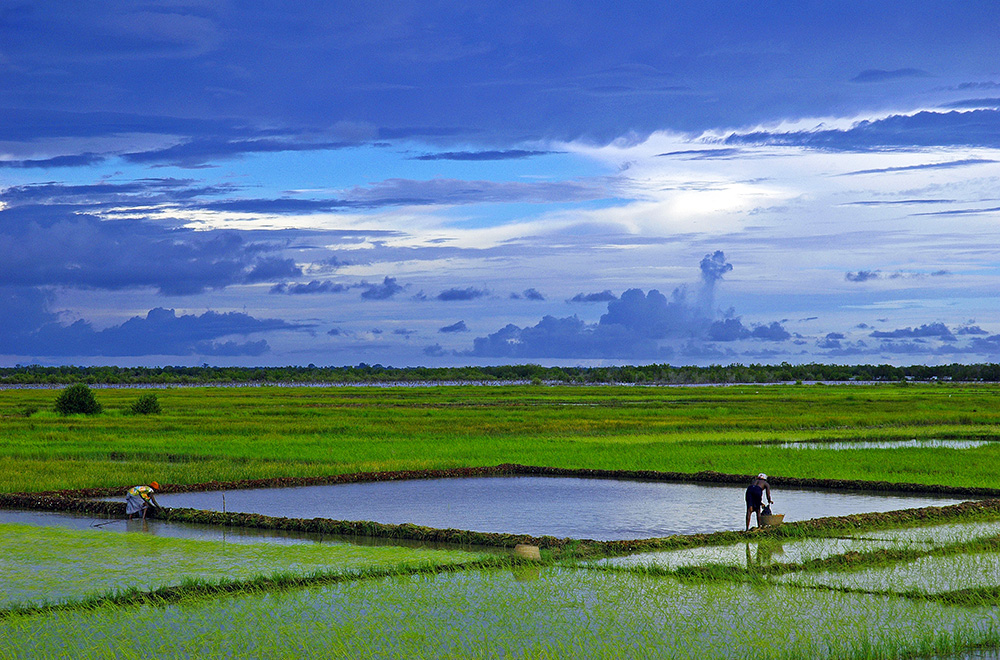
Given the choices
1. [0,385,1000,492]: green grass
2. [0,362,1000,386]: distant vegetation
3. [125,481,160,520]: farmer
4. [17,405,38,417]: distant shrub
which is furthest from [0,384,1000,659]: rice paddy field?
[0,362,1000,386]: distant vegetation

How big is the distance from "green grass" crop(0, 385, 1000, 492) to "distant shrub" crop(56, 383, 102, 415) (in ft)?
2.33

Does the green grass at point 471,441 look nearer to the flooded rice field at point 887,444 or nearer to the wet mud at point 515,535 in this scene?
the flooded rice field at point 887,444

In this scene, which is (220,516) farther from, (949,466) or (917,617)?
(949,466)

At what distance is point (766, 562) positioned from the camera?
12.3 meters

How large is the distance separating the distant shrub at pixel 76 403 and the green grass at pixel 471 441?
71 cm

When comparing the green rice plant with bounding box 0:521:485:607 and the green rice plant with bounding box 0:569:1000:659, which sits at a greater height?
the green rice plant with bounding box 0:521:485:607

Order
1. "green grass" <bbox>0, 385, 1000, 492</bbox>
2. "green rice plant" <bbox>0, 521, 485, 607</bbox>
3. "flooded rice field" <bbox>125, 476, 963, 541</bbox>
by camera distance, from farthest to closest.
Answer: "green grass" <bbox>0, 385, 1000, 492</bbox>, "flooded rice field" <bbox>125, 476, 963, 541</bbox>, "green rice plant" <bbox>0, 521, 485, 607</bbox>

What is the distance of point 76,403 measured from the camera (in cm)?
4691

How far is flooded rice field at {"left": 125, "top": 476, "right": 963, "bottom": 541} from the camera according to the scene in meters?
16.0

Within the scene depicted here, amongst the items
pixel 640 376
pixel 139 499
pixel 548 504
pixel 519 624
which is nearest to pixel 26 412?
pixel 139 499

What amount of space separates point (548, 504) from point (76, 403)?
35.3 metres

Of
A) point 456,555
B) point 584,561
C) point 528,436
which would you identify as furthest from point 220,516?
point 528,436

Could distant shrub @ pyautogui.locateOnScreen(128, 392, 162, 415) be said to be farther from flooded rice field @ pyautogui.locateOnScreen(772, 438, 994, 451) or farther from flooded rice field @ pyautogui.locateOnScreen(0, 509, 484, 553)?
flooded rice field @ pyautogui.locateOnScreen(0, 509, 484, 553)

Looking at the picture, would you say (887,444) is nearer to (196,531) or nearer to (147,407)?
(196,531)
